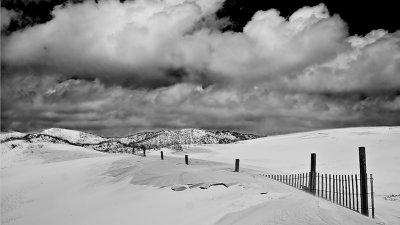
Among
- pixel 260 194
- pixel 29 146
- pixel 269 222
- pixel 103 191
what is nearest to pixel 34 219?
pixel 103 191

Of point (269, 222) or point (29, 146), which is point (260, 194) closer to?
point (269, 222)

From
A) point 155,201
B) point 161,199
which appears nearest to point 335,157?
point 161,199

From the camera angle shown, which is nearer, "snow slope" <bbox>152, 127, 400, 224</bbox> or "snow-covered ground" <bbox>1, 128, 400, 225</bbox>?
"snow-covered ground" <bbox>1, 128, 400, 225</bbox>

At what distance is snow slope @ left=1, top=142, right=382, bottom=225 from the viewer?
11.0 m

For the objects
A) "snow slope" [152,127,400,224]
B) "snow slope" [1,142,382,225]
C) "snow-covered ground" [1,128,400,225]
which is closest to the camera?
"snow slope" [1,142,382,225]

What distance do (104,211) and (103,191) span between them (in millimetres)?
4326

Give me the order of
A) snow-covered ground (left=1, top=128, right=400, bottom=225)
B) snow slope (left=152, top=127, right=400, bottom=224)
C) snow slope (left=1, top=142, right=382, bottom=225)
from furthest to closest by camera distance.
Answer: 1. snow slope (left=152, top=127, right=400, bottom=224)
2. snow-covered ground (left=1, top=128, right=400, bottom=225)
3. snow slope (left=1, top=142, right=382, bottom=225)

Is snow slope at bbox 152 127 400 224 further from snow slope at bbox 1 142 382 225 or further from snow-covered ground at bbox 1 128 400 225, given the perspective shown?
snow slope at bbox 1 142 382 225

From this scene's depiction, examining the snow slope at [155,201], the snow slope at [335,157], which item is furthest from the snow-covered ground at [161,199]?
the snow slope at [335,157]

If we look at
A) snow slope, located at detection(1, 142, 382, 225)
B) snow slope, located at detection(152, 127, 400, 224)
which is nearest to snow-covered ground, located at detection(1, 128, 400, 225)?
snow slope, located at detection(1, 142, 382, 225)

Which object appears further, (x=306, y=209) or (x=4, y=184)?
(x=4, y=184)

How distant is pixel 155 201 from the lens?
14.4m

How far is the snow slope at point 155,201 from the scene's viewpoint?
11.0m

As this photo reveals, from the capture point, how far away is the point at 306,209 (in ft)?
36.3
